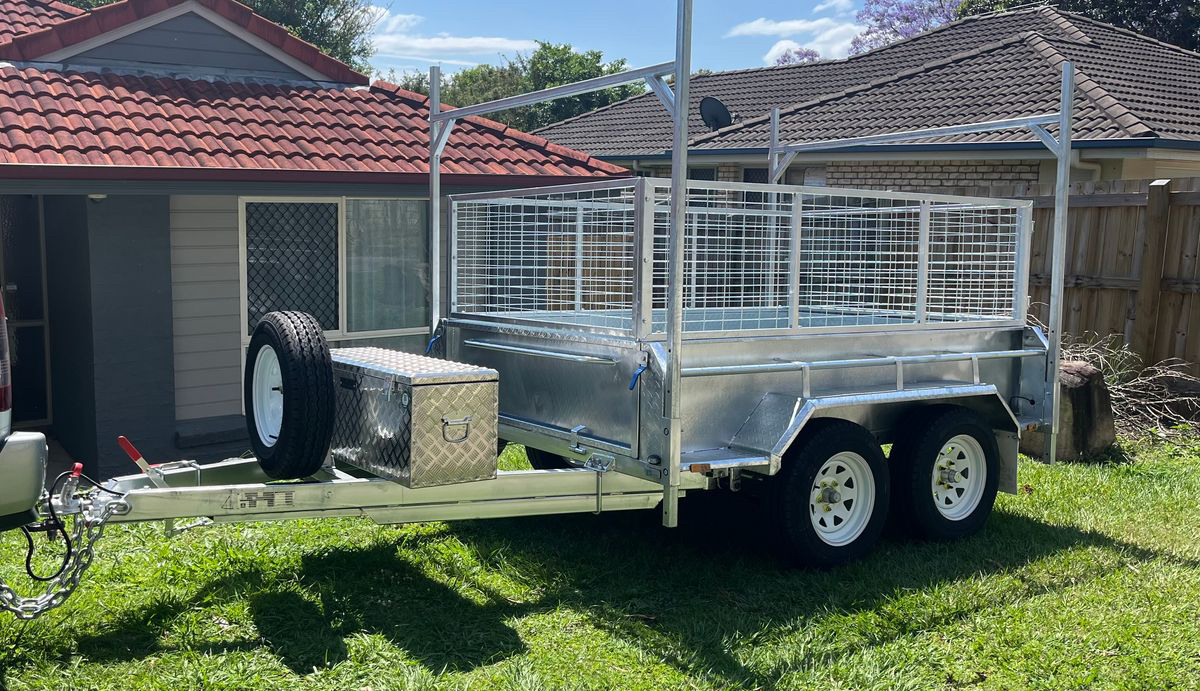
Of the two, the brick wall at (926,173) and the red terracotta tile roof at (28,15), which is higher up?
the red terracotta tile roof at (28,15)

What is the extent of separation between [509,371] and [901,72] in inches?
481

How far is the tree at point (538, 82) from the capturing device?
35.9 m

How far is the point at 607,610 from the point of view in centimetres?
525

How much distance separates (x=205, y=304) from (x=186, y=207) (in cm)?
71

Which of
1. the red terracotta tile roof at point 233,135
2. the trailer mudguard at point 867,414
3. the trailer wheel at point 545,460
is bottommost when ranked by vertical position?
the trailer wheel at point 545,460

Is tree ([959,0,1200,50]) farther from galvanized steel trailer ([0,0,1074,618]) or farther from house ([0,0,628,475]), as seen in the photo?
galvanized steel trailer ([0,0,1074,618])

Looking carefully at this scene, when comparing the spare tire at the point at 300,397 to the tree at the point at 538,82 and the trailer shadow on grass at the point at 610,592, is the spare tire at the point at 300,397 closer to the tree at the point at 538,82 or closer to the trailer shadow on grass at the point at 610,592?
the trailer shadow on grass at the point at 610,592

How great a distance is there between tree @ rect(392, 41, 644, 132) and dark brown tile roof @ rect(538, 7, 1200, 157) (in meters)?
11.1

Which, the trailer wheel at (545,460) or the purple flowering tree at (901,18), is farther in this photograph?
the purple flowering tree at (901,18)

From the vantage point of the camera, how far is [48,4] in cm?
1034

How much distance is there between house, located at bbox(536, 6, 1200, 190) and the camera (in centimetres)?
1197

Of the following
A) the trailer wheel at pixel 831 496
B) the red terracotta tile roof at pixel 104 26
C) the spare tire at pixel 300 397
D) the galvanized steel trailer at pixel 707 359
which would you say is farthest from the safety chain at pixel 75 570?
the red terracotta tile roof at pixel 104 26

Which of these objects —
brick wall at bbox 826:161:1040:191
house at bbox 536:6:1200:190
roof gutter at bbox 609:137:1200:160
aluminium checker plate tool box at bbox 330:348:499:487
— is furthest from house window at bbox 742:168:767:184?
aluminium checker plate tool box at bbox 330:348:499:487

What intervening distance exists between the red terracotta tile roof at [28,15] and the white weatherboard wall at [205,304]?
241 centimetres
